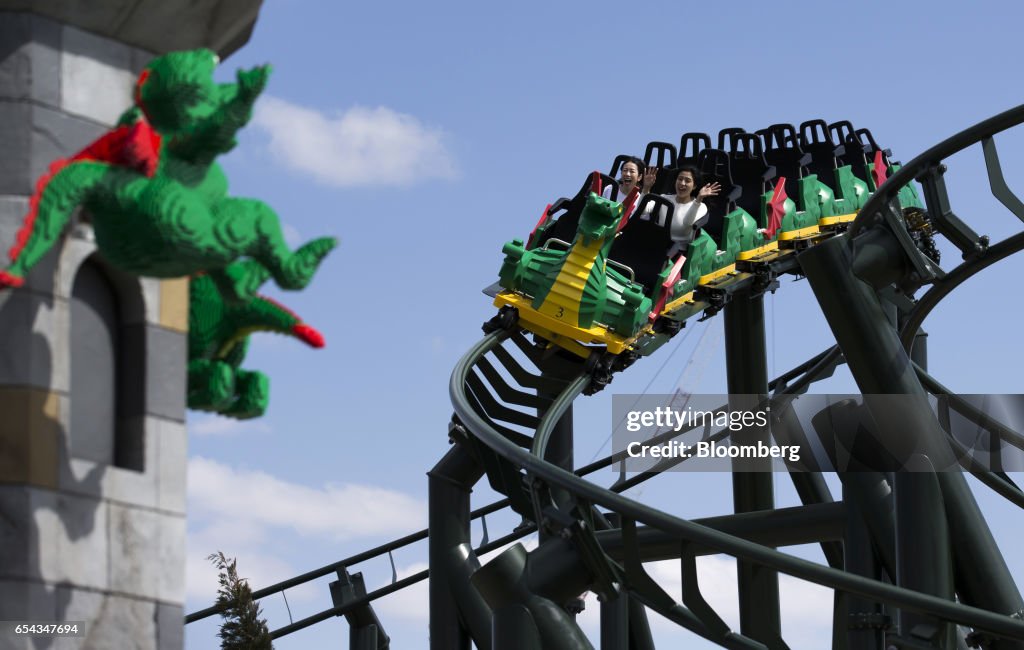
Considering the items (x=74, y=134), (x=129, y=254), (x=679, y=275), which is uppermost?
(x=679, y=275)

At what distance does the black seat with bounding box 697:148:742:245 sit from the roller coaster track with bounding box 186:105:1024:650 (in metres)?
1.86

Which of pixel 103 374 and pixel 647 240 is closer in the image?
pixel 103 374

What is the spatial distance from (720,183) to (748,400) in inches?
81.6

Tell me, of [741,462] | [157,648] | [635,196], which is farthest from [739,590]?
[157,648]

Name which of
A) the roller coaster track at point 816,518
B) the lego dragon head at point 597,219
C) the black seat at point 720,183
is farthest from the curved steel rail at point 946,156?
the black seat at point 720,183

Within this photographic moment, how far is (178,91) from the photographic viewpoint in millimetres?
4781

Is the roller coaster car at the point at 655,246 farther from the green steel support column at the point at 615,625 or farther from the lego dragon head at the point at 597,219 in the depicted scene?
the green steel support column at the point at 615,625

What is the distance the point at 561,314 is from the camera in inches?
476

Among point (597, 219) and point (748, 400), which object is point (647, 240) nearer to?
point (597, 219)

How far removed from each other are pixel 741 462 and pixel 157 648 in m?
8.21

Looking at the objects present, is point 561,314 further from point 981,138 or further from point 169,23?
point 169,23

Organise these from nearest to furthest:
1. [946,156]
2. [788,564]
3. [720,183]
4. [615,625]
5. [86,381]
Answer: [86,381]
[788,564]
[946,156]
[615,625]
[720,183]

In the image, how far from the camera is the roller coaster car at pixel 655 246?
12.1 meters

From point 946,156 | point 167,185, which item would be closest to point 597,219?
point 946,156
